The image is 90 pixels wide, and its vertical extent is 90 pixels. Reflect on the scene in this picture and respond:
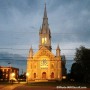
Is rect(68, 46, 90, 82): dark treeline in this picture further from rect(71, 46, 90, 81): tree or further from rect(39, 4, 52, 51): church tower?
rect(39, 4, 52, 51): church tower

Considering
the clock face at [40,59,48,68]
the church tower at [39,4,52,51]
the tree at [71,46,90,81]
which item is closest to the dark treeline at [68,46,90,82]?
the tree at [71,46,90,81]

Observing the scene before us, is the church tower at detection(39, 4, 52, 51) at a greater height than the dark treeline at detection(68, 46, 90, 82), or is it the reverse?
the church tower at detection(39, 4, 52, 51)

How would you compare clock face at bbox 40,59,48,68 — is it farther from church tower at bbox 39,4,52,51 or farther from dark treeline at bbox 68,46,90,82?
dark treeline at bbox 68,46,90,82

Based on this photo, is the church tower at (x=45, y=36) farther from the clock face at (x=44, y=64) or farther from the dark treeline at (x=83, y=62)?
the dark treeline at (x=83, y=62)

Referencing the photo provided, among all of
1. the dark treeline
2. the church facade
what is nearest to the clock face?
the church facade

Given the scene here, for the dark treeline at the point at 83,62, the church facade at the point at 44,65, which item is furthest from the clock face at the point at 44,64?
the dark treeline at the point at 83,62

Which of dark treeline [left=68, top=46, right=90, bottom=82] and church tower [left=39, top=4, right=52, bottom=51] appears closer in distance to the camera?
dark treeline [left=68, top=46, right=90, bottom=82]

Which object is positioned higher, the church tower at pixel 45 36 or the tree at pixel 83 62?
the church tower at pixel 45 36

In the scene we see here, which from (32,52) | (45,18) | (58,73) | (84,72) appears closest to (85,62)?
(84,72)

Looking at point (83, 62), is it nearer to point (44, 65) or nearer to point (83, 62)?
point (83, 62)

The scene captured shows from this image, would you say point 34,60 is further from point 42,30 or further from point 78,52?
point 78,52

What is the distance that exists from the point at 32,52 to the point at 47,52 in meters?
7.23

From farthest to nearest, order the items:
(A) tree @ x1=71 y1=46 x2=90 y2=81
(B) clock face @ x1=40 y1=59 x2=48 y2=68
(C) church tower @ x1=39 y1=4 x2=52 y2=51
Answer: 1. (C) church tower @ x1=39 y1=4 x2=52 y2=51
2. (B) clock face @ x1=40 y1=59 x2=48 y2=68
3. (A) tree @ x1=71 y1=46 x2=90 y2=81

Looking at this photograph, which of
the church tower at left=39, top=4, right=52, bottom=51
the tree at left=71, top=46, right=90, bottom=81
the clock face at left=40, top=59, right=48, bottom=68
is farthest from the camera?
the church tower at left=39, top=4, right=52, bottom=51
